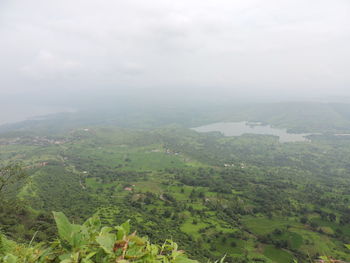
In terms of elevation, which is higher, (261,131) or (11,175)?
(11,175)

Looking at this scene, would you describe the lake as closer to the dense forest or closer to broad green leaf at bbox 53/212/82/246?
the dense forest

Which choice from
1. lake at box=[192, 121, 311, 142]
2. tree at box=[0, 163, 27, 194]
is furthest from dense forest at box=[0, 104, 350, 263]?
lake at box=[192, 121, 311, 142]

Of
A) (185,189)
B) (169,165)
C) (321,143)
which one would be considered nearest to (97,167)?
(169,165)

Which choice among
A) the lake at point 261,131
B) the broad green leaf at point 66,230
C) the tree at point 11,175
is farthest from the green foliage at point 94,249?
the lake at point 261,131

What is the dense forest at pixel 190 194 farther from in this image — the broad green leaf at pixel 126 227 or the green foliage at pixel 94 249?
the broad green leaf at pixel 126 227

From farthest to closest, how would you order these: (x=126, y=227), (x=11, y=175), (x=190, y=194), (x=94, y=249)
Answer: (x=190, y=194) < (x=11, y=175) < (x=126, y=227) < (x=94, y=249)

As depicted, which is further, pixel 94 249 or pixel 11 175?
pixel 11 175

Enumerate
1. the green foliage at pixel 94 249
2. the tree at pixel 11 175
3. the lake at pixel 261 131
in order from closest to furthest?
the green foliage at pixel 94 249, the tree at pixel 11 175, the lake at pixel 261 131

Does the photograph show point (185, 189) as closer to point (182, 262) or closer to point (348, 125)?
point (182, 262)

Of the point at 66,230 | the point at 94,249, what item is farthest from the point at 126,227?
the point at 66,230

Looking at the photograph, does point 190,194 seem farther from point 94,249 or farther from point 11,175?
point 94,249

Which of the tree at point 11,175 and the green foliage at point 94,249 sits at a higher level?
the green foliage at point 94,249
